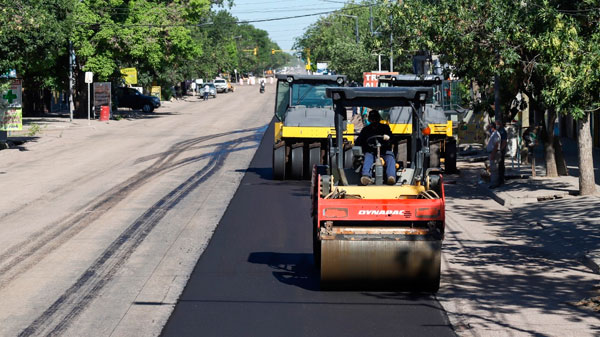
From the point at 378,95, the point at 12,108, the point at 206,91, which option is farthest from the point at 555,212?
the point at 206,91

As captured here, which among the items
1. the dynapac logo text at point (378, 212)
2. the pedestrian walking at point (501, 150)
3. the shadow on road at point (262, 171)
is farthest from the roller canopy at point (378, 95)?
the shadow on road at point (262, 171)

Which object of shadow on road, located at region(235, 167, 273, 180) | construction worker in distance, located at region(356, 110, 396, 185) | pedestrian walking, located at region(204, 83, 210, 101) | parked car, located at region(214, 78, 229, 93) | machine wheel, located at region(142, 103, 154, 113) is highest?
parked car, located at region(214, 78, 229, 93)

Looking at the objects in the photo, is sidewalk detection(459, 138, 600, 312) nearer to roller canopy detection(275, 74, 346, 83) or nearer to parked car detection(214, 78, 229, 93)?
roller canopy detection(275, 74, 346, 83)

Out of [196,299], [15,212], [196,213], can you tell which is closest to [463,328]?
[196,299]

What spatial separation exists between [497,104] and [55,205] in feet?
38.4

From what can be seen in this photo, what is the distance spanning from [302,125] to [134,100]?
1824 inches

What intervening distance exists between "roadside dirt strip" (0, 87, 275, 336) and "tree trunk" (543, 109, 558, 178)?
835 cm

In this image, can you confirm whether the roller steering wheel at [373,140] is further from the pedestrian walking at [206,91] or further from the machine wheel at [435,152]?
the pedestrian walking at [206,91]

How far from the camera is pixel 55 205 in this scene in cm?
2011

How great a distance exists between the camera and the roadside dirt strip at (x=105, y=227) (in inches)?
419

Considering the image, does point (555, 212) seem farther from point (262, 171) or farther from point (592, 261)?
point (262, 171)

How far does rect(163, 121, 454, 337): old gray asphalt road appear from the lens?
977 centimetres

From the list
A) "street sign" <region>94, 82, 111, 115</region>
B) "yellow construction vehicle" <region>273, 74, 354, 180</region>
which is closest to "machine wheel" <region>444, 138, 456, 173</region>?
"yellow construction vehicle" <region>273, 74, 354, 180</region>

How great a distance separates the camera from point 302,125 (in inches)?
956
